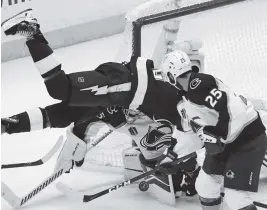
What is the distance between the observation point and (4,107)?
4.21 m

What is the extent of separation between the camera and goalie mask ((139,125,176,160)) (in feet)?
10.6

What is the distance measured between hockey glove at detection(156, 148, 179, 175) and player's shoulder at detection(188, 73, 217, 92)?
1.49ft

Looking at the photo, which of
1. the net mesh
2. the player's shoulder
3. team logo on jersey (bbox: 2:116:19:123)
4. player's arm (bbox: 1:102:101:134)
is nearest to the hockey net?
the net mesh

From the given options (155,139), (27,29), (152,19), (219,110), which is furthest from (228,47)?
(27,29)

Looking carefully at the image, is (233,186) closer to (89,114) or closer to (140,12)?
(89,114)

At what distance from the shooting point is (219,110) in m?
2.61

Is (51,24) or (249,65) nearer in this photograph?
(249,65)

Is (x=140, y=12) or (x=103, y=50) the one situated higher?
(x=140, y=12)

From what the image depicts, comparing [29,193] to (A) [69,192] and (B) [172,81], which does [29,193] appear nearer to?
(A) [69,192]

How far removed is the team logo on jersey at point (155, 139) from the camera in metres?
3.22

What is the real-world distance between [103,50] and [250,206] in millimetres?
2465

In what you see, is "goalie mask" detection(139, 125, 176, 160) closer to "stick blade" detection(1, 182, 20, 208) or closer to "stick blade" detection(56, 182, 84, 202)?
"stick blade" detection(56, 182, 84, 202)

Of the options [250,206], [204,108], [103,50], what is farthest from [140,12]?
[103,50]

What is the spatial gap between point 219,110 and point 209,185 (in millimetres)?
341
